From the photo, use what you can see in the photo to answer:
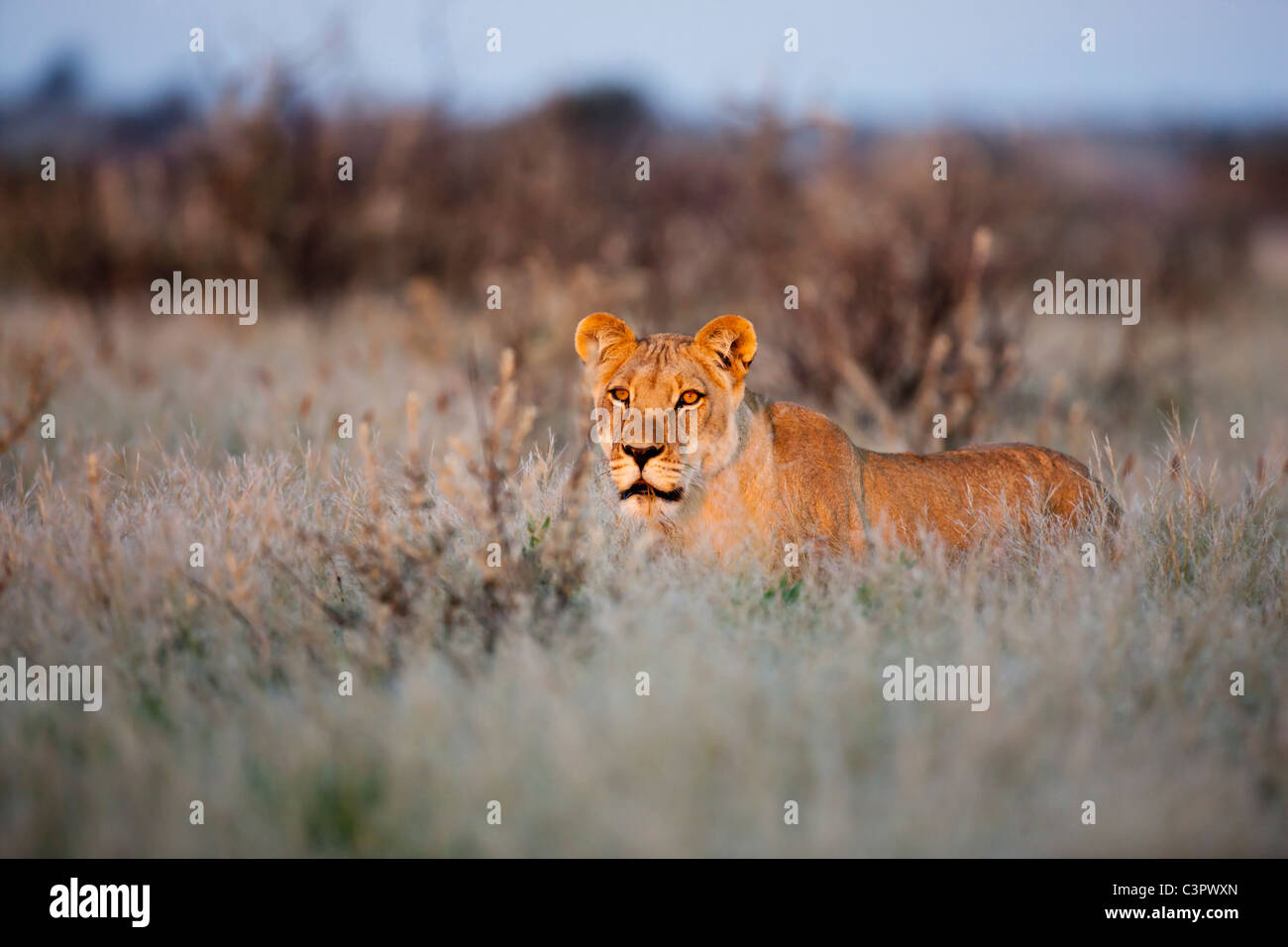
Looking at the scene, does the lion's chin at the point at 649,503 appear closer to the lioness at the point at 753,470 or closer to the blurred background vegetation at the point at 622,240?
the lioness at the point at 753,470

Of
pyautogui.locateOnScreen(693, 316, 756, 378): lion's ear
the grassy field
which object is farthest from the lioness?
the grassy field

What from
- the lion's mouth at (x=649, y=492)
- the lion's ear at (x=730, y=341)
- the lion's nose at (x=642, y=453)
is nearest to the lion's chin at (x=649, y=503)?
the lion's mouth at (x=649, y=492)

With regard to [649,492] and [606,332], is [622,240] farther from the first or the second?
[649,492]

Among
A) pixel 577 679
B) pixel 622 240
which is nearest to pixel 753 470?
pixel 577 679

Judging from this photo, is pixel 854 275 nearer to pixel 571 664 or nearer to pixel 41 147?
pixel 571 664

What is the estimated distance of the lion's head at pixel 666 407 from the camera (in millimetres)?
4395

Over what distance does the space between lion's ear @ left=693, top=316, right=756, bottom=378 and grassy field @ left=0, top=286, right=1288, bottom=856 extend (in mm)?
774

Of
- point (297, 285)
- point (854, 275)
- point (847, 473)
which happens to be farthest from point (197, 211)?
point (847, 473)

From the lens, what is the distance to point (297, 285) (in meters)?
14.0

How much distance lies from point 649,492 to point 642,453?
19 cm

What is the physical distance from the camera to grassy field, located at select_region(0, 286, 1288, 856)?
2906 millimetres

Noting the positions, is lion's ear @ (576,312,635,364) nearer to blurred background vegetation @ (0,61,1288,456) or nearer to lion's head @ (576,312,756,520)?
lion's head @ (576,312,756,520)

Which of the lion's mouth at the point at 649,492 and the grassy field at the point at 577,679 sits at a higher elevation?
the lion's mouth at the point at 649,492

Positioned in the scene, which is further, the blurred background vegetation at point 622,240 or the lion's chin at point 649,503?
the blurred background vegetation at point 622,240
